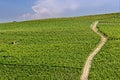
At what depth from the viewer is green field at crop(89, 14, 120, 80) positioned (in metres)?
48.5

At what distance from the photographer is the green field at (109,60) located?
48.5m

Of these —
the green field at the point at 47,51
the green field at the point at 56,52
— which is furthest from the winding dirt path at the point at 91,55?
the green field at the point at 47,51

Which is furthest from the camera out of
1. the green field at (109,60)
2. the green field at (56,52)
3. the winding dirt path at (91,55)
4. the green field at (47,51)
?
the green field at (47,51)

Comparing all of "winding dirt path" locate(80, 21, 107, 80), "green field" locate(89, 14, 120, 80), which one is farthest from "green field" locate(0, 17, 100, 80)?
"green field" locate(89, 14, 120, 80)

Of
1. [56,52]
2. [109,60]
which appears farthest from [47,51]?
[109,60]

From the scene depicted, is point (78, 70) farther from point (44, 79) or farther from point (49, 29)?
point (49, 29)

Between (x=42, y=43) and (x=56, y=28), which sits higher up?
(x=56, y=28)

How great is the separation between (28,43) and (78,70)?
19193 millimetres

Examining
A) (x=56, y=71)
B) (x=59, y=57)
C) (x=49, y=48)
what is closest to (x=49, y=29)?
(x=49, y=48)

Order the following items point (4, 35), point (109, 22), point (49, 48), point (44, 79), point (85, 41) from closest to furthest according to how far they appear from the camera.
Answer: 1. point (44, 79)
2. point (49, 48)
3. point (85, 41)
4. point (4, 35)
5. point (109, 22)

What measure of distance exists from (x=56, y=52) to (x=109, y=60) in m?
10.7

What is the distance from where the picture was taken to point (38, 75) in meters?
49.2

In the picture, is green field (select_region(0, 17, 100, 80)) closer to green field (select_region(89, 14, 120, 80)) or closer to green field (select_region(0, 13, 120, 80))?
green field (select_region(0, 13, 120, 80))

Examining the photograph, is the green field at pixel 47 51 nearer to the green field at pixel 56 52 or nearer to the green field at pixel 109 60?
the green field at pixel 56 52
